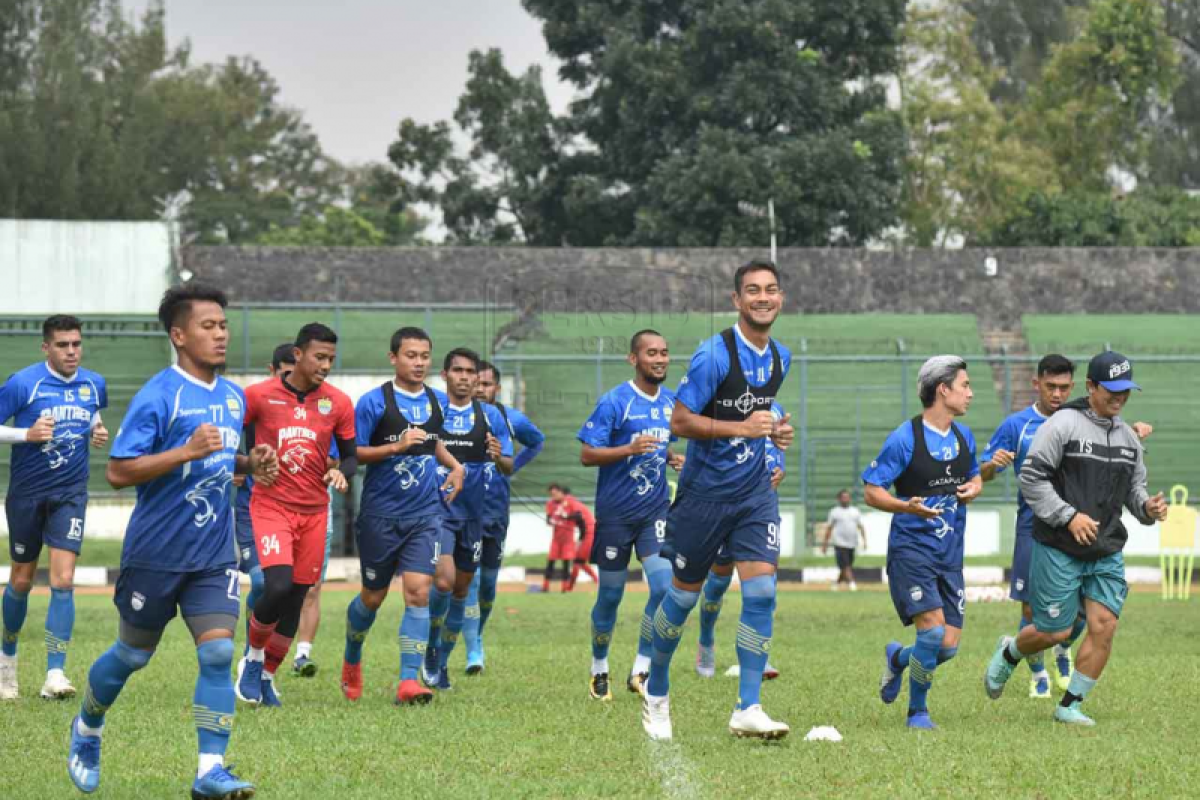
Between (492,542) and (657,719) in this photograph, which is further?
(492,542)

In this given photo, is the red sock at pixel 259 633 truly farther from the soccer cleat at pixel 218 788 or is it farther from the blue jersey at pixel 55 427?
the soccer cleat at pixel 218 788

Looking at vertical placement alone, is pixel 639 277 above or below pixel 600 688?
above

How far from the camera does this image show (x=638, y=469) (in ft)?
40.8

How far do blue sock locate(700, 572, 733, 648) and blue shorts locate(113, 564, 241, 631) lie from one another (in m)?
5.33

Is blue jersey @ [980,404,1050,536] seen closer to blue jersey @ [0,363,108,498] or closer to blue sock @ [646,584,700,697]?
blue sock @ [646,584,700,697]

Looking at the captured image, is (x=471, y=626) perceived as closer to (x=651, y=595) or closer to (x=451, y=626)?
(x=451, y=626)

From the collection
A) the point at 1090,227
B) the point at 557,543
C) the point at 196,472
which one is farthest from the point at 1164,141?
the point at 196,472

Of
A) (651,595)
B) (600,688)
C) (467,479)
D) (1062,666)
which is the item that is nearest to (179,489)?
(600,688)

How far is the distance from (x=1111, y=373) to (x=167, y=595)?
18.2 feet

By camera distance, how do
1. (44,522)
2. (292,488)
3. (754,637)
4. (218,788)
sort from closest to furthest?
(218,788) < (754,637) < (292,488) < (44,522)

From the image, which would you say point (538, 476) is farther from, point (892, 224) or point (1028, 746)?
point (1028, 746)

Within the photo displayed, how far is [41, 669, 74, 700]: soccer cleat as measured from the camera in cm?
1122

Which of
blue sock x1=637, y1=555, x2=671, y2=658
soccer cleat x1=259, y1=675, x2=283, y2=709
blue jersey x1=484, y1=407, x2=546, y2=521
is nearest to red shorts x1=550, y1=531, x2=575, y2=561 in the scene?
blue jersey x1=484, y1=407, x2=546, y2=521

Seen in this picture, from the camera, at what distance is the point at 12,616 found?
38.3 feet
